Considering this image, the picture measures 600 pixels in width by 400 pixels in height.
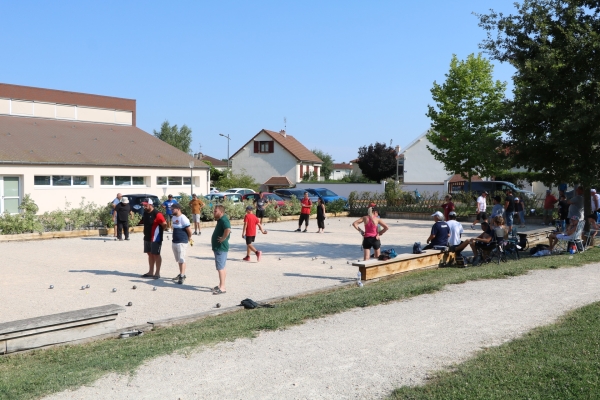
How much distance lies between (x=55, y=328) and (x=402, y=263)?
25.0 ft

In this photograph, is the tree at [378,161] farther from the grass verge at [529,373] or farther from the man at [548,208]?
the grass verge at [529,373]

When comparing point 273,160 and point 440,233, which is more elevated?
point 273,160

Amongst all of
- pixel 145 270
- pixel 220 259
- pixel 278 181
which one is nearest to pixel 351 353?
pixel 220 259

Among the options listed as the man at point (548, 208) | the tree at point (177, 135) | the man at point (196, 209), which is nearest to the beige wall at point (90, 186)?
the man at point (196, 209)

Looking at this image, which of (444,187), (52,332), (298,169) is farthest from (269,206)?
(298,169)

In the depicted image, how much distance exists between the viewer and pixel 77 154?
36656 millimetres

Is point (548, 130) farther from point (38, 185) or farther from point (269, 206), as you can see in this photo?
point (38, 185)

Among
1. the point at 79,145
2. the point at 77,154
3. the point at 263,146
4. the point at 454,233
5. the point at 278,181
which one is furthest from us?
the point at 263,146

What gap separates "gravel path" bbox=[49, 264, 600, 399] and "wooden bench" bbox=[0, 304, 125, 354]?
2103 mm

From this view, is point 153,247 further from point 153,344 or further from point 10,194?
point 10,194

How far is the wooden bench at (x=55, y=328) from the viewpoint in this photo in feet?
23.9

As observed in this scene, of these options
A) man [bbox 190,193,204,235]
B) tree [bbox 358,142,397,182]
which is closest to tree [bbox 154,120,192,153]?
tree [bbox 358,142,397,182]

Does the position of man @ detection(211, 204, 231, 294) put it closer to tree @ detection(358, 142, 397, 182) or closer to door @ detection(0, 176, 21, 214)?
door @ detection(0, 176, 21, 214)

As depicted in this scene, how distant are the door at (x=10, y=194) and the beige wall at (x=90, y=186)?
0.24m
